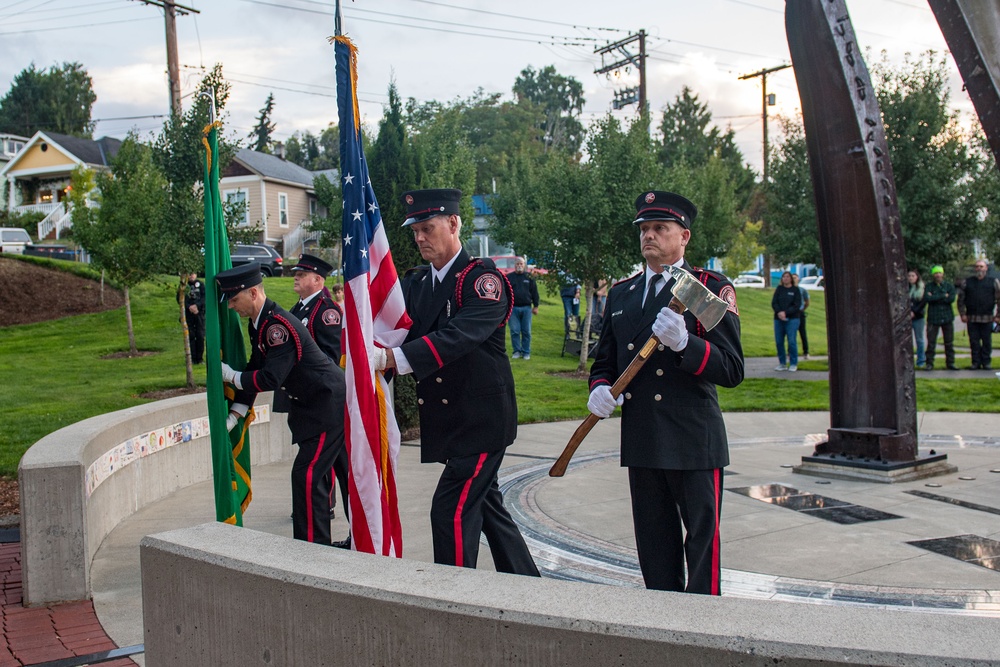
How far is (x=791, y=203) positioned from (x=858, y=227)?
1417cm

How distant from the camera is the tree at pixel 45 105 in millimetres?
79500

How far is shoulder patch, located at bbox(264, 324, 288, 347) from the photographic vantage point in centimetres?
564

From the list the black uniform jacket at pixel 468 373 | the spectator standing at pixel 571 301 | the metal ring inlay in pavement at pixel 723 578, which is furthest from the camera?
the spectator standing at pixel 571 301

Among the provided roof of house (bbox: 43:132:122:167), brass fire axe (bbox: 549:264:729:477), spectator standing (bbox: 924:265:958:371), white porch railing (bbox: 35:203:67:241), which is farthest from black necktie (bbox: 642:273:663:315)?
roof of house (bbox: 43:132:122:167)

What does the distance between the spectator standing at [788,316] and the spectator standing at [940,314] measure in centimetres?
236

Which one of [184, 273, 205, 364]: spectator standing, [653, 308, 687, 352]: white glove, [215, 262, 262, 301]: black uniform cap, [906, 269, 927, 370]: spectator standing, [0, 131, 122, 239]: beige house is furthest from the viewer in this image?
[0, 131, 122, 239]: beige house

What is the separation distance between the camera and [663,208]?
13.3ft

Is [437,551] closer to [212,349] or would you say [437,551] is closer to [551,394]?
[212,349]

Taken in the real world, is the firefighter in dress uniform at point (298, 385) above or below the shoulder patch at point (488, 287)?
below

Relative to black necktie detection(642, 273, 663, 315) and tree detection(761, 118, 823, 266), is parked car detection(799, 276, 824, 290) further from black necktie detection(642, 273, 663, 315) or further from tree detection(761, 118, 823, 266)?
black necktie detection(642, 273, 663, 315)

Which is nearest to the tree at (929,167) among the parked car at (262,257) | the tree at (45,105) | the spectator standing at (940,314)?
the spectator standing at (940,314)

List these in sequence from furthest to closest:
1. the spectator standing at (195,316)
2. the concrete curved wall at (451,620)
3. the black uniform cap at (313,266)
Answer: the spectator standing at (195,316)
the black uniform cap at (313,266)
the concrete curved wall at (451,620)

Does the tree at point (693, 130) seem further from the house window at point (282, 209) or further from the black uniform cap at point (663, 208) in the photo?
the black uniform cap at point (663, 208)

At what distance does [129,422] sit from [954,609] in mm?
5576
